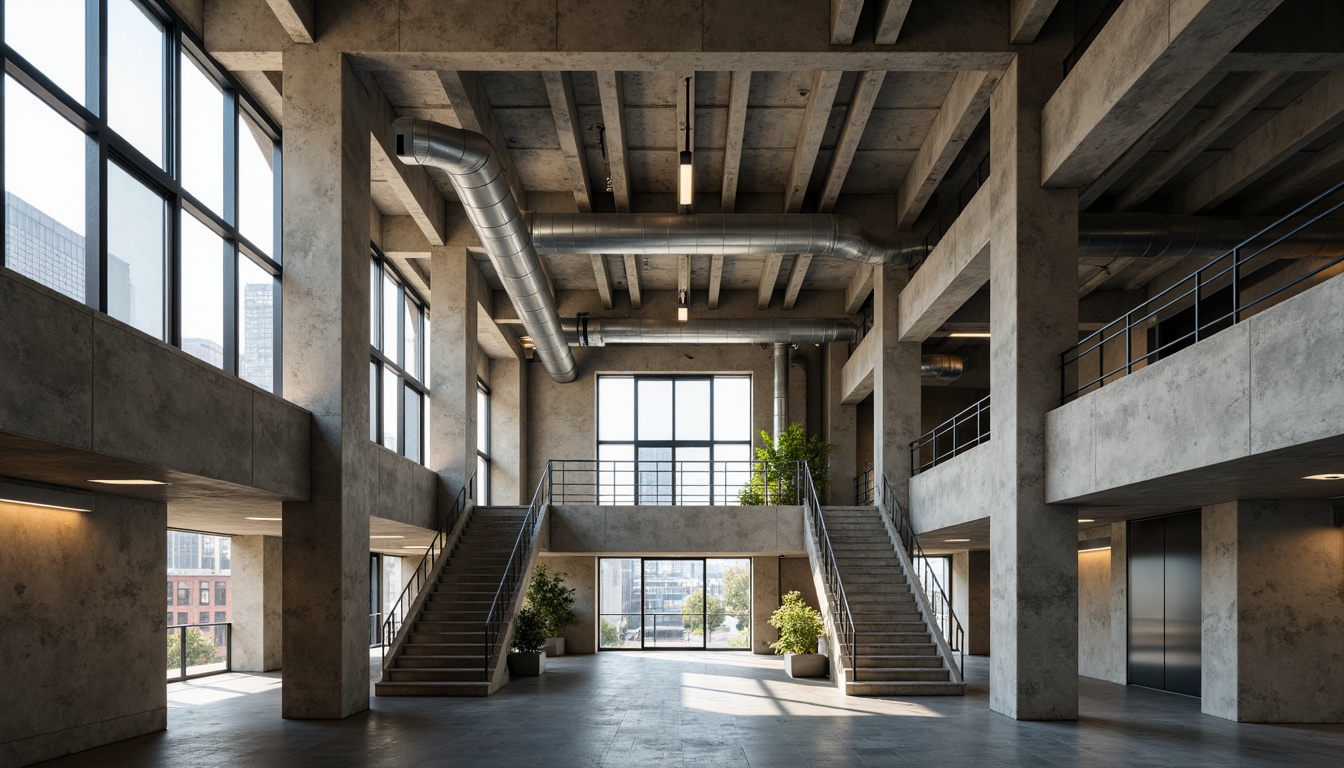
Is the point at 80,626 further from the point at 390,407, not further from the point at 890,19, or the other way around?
the point at 890,19

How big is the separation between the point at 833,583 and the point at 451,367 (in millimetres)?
8585

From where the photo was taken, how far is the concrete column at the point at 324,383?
1274 centimetres

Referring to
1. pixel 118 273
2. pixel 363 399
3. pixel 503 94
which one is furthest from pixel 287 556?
pixel 503 94

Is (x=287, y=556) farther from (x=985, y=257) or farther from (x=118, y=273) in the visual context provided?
(x=985, y=257)

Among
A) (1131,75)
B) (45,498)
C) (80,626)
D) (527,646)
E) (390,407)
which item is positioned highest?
(1131,75)

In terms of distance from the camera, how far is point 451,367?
68.4 ft

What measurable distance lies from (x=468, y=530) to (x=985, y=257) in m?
11.4

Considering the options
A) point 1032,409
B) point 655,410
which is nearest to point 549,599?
point 655,410

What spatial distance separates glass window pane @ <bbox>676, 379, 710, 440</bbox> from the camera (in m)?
29.5

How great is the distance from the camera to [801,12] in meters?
13.2

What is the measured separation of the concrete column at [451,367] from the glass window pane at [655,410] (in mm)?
9184

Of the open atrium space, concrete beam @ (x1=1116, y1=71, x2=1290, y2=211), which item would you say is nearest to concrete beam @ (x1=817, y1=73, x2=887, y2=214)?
the open atrium space

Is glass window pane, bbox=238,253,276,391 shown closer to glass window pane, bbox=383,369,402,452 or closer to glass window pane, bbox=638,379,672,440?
glass window pane, bbox=383,369,402,452

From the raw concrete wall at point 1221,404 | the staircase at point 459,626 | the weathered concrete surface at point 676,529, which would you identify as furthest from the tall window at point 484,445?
the raw concrete wall at point 1221,404
